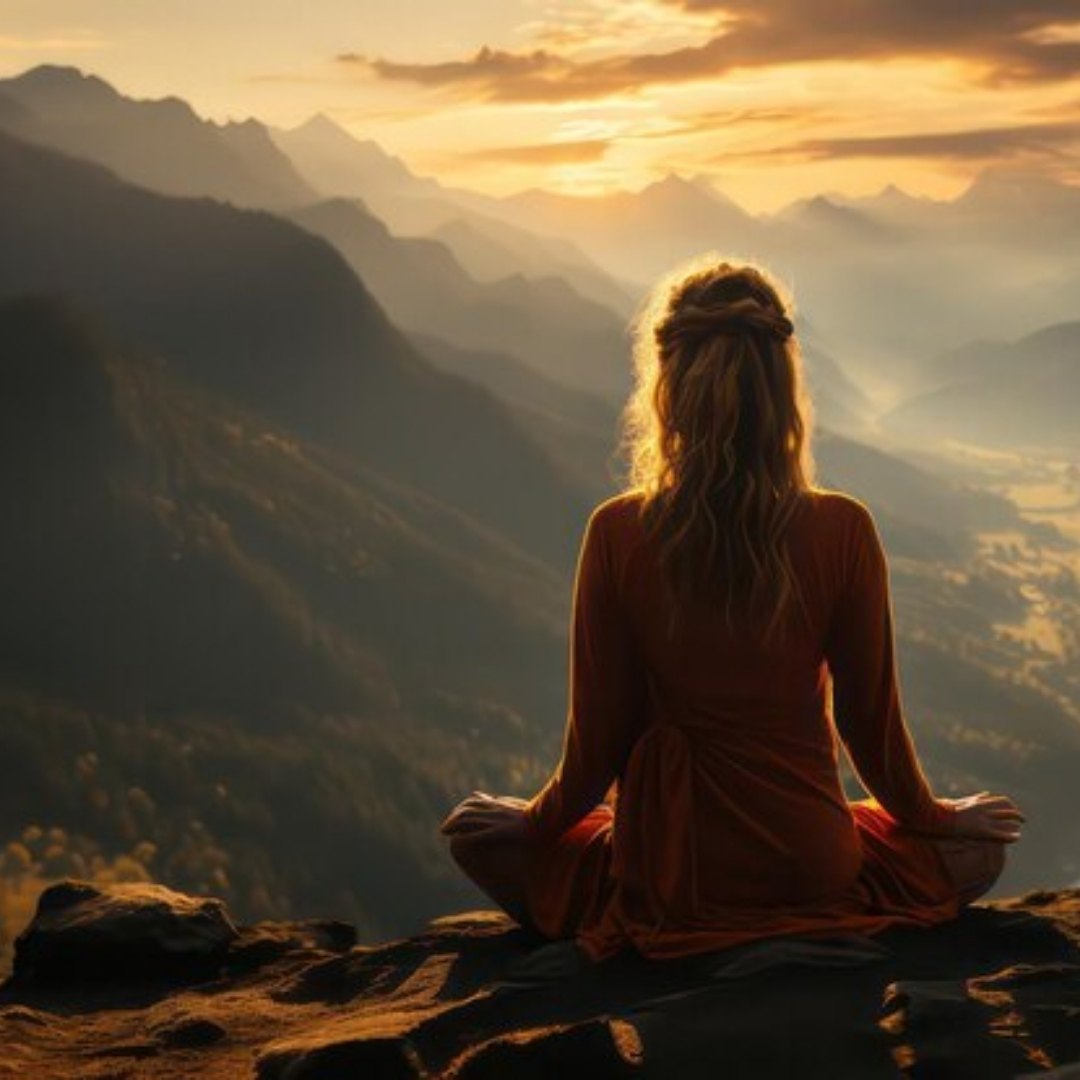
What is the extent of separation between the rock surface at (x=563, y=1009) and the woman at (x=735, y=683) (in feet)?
0.88

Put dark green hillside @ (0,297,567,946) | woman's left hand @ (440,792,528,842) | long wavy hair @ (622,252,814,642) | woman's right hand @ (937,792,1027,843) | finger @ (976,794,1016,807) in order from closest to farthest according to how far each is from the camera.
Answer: long wavy hair @ (622,252,814,642), woman's right hand @ (937,792,1027,843), finger @ (976,794,1016,807), woman's left hand @ (440,792,528,842), dark green hillside @ (0,297,567,946)

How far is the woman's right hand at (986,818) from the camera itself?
301 inches

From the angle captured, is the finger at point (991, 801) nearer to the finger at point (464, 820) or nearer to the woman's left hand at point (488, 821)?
the woman's left hand at point (488, 821)

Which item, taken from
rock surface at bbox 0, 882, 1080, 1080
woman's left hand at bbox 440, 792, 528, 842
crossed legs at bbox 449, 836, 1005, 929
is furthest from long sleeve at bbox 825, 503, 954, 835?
woman's left hand at bbox 440, 792, 528, 842

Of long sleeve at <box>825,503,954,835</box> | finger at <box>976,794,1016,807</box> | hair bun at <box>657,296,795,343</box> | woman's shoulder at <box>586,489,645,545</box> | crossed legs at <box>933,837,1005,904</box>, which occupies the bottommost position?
crossed legs at <box>933,837,1005,904</box>

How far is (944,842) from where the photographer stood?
25.2 feet

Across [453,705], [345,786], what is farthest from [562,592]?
[345,786]

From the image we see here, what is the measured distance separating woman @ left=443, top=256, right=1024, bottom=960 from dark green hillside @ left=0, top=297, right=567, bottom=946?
101803 mm

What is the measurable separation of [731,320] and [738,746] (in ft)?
6.58

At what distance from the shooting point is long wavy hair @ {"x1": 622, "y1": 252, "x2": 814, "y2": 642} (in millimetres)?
Result: 6770

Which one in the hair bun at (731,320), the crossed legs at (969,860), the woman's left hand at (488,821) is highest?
the hair bun at (731,320)

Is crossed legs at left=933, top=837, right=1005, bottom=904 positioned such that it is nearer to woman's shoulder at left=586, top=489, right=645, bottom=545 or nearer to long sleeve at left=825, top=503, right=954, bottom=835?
long sleeve at left=825, top=503, right=954, bottom=835

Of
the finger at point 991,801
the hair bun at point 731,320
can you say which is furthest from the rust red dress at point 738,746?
the hair bun at point 731,320

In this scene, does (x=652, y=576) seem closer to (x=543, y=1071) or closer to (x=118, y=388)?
(x=543, y=1071)
